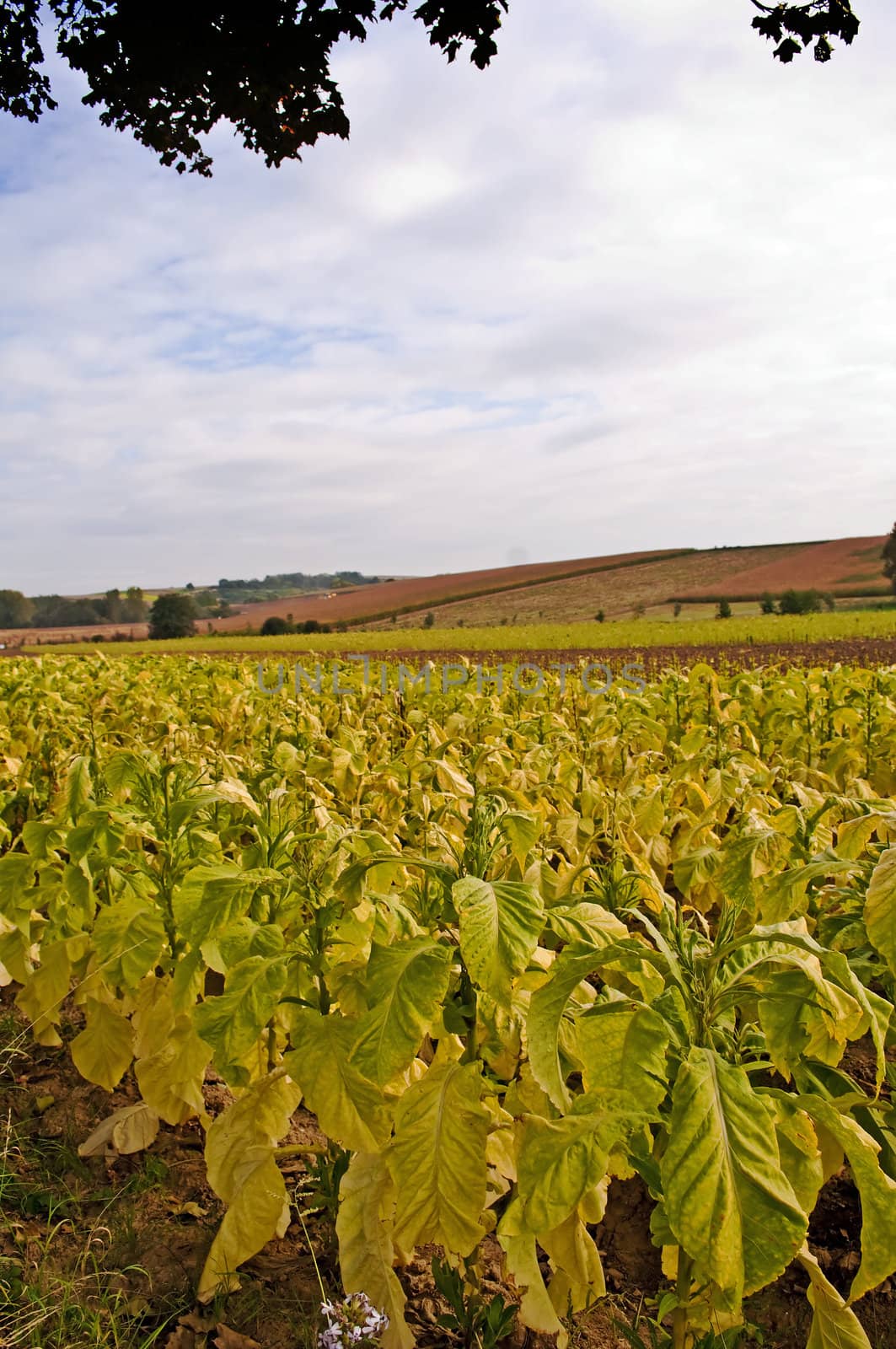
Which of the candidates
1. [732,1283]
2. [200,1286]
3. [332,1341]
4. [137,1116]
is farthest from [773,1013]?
[137,1116]

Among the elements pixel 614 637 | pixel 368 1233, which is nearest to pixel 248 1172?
pixel 368 1233

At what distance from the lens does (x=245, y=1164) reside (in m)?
1.92

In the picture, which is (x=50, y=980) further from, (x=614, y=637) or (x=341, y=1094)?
(x=614, y=637)

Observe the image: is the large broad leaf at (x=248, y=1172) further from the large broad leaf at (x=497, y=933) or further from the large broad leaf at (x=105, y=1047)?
the large broad leaf at (x=497, y=933)

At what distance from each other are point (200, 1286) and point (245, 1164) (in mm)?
445

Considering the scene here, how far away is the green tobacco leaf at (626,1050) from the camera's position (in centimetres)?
132

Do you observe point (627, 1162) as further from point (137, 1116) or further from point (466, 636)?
point (466, 636)

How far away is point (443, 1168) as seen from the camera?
149 centimetres

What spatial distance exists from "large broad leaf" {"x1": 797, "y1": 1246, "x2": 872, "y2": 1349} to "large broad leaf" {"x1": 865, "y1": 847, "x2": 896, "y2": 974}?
1.87ft

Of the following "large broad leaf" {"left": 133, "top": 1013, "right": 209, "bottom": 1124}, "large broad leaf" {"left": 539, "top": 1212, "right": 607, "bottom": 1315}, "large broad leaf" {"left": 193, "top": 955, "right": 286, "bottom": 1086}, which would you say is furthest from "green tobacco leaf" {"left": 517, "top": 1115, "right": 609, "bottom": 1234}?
"large broad leaf" {"left": 133, "top": 1013, "right": 209, "bottom": 1124}

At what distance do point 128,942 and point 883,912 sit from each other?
1.83 meters

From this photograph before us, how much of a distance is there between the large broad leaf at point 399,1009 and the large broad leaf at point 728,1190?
0.44 metres

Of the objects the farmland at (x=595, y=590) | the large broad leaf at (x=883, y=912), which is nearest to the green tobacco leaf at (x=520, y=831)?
the large broad leaf at (x=883, y=912)

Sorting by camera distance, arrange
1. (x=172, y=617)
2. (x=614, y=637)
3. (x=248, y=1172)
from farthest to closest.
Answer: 1. (x=172, y=617)
2. (x=614, y=637)
3. (x=248, y=1172)
